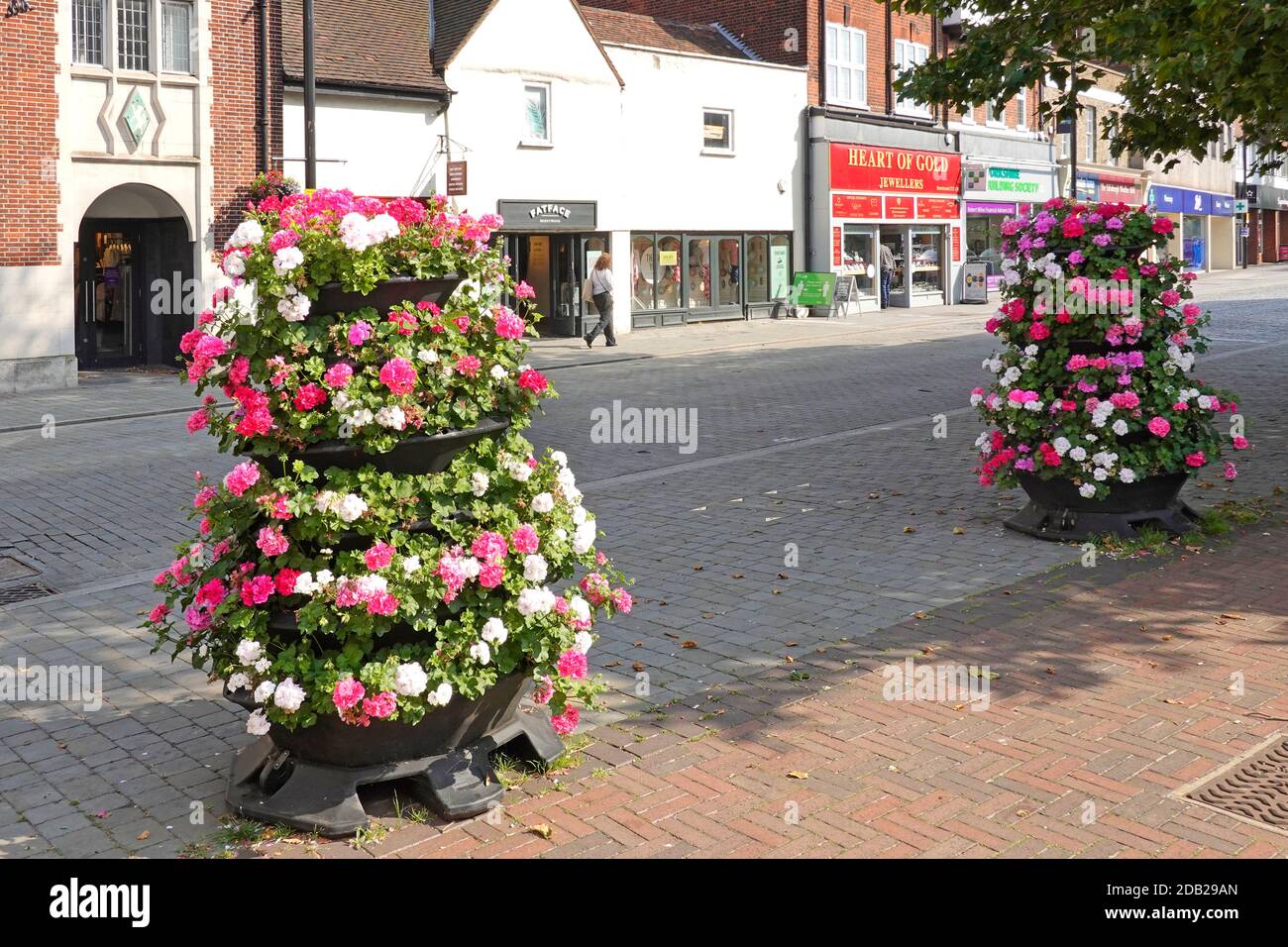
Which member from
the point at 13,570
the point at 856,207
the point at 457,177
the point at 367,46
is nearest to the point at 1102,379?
the point at 13,570

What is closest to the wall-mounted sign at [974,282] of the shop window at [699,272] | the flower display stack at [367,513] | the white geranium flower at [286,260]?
the shop window at [699,272]

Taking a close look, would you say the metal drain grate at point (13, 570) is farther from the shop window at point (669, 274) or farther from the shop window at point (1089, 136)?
the shop window at point (1089, 136)

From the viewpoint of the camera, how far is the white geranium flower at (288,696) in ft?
14.8

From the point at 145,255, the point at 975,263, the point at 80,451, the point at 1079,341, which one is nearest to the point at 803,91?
the point at 975,263

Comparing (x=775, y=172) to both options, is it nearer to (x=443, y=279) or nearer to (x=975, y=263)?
Result: (x=975, y=263)

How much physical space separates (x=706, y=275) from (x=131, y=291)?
13684mm

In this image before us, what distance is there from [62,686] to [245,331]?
275cm

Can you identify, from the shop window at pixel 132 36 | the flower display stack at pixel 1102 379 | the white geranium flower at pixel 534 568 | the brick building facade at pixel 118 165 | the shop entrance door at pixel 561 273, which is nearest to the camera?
the white geranium flower at pixel 534 568

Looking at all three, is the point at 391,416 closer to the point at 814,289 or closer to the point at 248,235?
the point at 248,235

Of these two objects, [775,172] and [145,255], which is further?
[775,172]

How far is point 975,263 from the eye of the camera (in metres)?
39.2

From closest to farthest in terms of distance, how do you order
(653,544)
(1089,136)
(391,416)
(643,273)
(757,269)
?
(391,416) < (653,544) < (643,273) < (757,269) < (1089,136)

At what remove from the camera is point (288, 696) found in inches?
177

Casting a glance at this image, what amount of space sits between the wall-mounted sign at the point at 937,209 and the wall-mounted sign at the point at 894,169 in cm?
25
